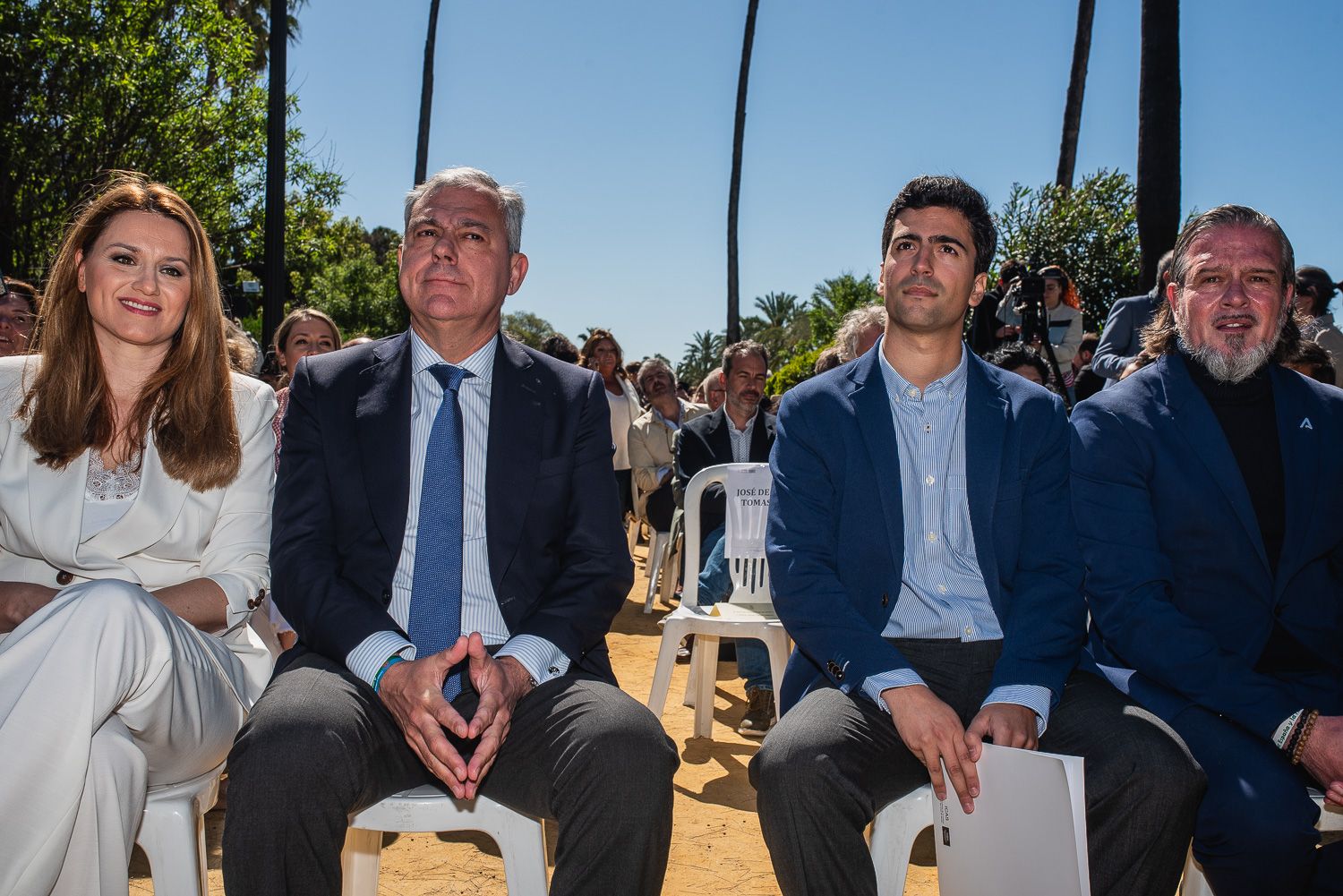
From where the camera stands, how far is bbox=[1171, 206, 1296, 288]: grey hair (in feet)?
9.02

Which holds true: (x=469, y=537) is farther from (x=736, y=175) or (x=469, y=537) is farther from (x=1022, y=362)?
(x=736, y=175)

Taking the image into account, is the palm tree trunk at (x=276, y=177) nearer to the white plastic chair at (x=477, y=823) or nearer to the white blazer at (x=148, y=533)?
the white blazer at (x=148, y=533)

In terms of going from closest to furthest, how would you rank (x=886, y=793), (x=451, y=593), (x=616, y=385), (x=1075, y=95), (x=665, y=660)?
(x=886, y=793) → (x=451, y=593) → (x=665, y=660) → (x=616, y=385) → (x=1075, y=95)

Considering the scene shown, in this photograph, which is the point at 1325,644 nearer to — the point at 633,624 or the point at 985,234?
the point at 985,234

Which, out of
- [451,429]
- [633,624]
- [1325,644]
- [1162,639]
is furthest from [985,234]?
[633,624]

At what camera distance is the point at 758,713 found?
478cm

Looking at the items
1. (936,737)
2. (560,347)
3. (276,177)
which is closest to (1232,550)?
(936,737)

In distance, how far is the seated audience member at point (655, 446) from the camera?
739 cm

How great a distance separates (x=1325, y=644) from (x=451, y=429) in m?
2.26

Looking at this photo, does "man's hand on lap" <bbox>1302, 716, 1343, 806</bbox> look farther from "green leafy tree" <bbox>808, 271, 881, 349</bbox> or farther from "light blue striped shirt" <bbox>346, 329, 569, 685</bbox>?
"green leafy tree" <bbox>808, 271, 881, 349</bbox>

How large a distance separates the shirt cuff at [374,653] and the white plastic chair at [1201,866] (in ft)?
6.08

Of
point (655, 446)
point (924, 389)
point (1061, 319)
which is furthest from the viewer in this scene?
point (655, 446)

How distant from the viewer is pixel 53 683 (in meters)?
1.84

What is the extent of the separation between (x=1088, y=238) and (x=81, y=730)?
1548cm
